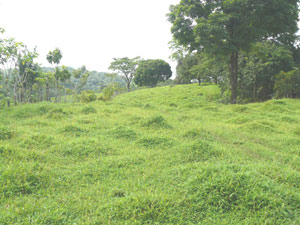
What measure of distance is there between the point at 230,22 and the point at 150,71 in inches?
1434

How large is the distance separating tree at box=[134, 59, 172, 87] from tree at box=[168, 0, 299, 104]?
33.7 metres

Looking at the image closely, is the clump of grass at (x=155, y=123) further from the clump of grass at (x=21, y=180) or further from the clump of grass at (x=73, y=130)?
the clump of grass at (x=21, y=180)

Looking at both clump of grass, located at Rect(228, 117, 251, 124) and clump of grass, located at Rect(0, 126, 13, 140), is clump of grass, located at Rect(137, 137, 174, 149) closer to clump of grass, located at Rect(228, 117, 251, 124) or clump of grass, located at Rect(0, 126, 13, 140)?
clump of grass, located at Rect(0, 126, 13, 140)

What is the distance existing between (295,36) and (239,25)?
945cm

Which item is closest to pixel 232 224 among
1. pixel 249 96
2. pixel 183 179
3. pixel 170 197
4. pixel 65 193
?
pixel 170 197

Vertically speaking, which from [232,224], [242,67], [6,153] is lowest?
[232,224]

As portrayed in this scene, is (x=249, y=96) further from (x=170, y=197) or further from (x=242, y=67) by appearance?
(x=170, y=197)

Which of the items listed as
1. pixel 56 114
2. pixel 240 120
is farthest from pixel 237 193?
pixel 56 114

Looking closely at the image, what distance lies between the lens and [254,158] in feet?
17.2

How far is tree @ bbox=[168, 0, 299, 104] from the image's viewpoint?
43.0ft

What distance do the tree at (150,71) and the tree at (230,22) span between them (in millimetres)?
33683

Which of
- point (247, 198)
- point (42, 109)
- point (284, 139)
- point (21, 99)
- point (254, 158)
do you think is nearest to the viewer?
point (247, 198)

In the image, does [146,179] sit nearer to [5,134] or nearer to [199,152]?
[199,152]

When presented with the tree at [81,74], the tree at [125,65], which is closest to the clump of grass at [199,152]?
the tree at [81,74]
